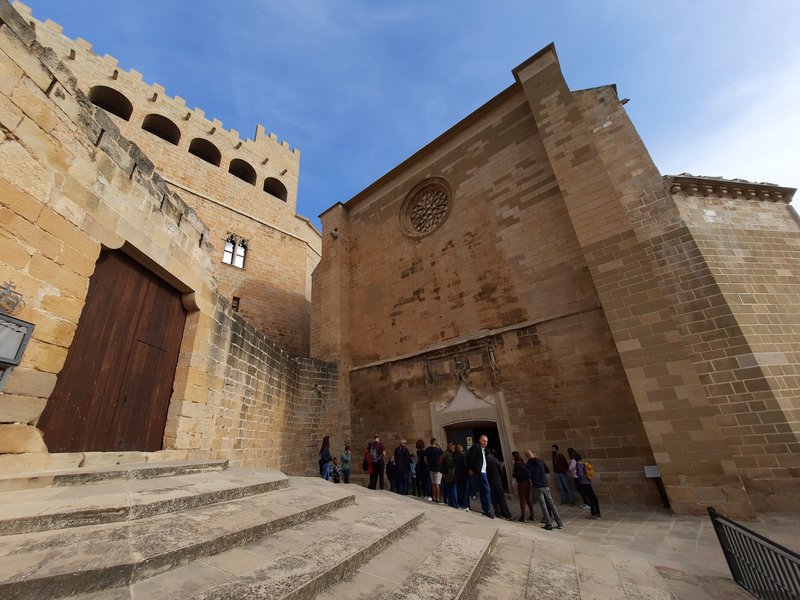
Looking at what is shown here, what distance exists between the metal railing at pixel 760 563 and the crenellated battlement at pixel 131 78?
21854 millimetres

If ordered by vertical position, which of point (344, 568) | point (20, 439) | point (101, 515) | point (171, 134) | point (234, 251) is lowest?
point (344, 568)

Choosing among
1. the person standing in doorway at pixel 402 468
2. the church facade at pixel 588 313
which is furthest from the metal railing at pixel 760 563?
the person standing in doorway at pixel 402 468

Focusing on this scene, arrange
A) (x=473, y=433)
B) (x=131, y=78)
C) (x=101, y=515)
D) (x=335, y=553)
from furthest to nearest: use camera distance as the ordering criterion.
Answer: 1. (x=131, y=78)
2. (x=473, y=433)
3. (x=335, y=553)
4. (x=101, y=515)

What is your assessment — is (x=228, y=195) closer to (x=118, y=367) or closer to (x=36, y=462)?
(x=118, y=367)

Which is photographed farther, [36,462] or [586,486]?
[586,486]

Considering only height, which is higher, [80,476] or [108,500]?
[80,476]

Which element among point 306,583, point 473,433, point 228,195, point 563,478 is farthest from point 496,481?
point 228,195

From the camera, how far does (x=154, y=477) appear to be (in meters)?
3.03

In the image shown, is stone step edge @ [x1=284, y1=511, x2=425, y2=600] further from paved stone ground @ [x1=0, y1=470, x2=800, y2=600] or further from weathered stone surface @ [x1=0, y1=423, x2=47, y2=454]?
weathered stone surface @ [x1=0, y1=423, x2=47, y2=454]

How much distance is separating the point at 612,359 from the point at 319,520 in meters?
6.75

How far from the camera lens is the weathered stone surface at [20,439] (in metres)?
2.51

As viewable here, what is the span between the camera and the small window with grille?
14.9 metres

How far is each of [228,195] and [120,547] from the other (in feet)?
57.1

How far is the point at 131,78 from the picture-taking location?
1527cm
